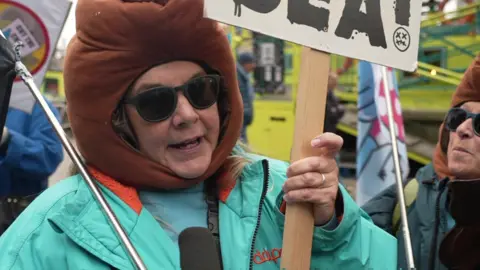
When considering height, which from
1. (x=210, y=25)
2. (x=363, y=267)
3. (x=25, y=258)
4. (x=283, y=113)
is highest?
(x=210, y=25)

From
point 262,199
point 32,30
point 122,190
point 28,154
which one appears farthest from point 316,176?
point 28,154

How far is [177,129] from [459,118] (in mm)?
1187

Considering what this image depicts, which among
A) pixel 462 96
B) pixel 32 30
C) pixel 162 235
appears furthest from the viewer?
pixel 32 30

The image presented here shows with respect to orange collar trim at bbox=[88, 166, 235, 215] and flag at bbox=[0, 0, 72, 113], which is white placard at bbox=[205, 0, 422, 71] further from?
flag at bbox=[0, 0, 72, 113]

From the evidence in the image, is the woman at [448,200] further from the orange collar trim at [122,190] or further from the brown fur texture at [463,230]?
the orange collar trim at [122,190]

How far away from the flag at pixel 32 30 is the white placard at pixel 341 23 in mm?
1505

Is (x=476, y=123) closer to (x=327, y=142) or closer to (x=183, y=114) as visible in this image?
(x=327, y=142)

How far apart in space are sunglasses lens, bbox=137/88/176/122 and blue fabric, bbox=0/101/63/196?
55.6 inches

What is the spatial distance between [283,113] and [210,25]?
684 cm

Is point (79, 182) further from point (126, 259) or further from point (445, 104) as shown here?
point (445, 104)

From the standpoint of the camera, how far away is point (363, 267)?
158 cm

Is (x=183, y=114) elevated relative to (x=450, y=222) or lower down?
elevated

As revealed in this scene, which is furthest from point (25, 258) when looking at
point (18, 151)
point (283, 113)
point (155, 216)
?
point (283, 113)

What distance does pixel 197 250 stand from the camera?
1.50m
